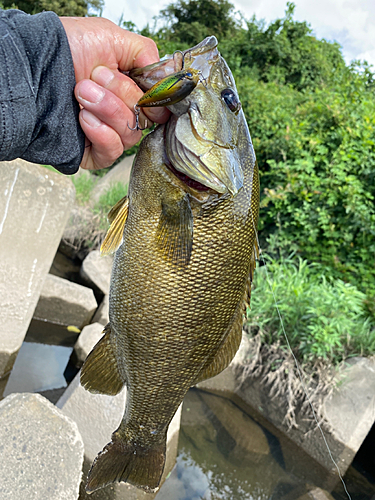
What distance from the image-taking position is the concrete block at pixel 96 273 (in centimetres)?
524

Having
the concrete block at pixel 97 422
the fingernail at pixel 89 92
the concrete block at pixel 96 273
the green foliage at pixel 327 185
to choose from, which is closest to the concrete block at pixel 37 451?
the concrete block at pixel 97 422

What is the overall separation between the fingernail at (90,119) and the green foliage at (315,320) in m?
2.90

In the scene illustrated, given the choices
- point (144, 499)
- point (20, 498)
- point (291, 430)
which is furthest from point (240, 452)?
point (20, 498)

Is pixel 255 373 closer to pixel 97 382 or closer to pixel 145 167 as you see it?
pixel 97 382

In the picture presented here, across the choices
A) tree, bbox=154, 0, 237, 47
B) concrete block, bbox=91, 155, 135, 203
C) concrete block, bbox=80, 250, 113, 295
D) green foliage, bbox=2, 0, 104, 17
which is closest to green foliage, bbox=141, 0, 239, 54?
tree, bbox=154, 0, 237, 47

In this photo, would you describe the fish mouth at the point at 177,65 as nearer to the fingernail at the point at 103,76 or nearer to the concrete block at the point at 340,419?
the fingernail at the point at 103,76

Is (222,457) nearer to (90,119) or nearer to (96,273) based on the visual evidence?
(96,273)

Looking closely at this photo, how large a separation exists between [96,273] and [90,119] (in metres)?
4.11

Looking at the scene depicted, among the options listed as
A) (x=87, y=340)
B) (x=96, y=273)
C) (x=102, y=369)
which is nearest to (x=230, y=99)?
(x=102, y=369)

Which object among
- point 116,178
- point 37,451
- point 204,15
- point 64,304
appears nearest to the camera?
point 37,451

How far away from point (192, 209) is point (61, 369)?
3.39m

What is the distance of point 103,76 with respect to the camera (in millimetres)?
1332

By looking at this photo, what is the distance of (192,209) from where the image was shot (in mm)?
1390

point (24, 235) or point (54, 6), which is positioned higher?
point (54, 6)
